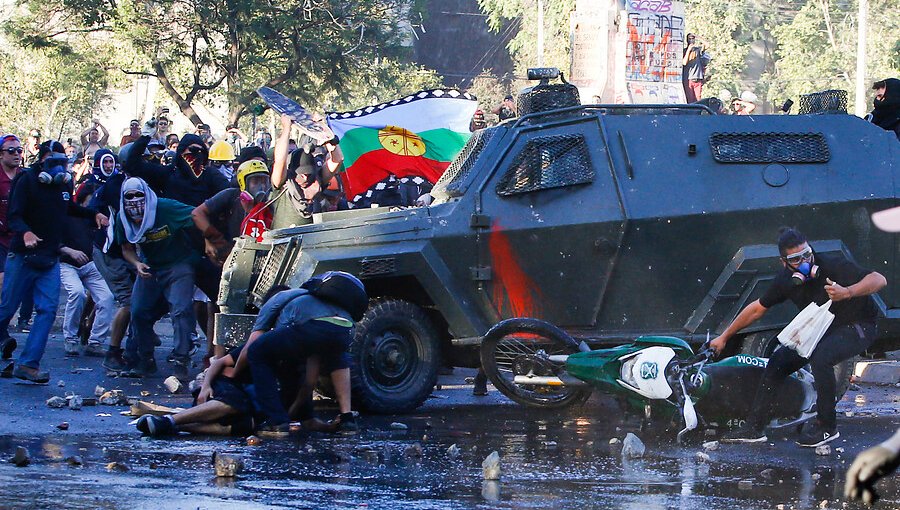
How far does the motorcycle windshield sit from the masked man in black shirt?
2.17ft

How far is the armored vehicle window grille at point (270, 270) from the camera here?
1066cm

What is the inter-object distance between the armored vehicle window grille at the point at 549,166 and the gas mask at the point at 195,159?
3926 mm

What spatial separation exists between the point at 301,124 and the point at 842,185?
4810 mm

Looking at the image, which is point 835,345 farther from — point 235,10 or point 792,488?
point 235,10

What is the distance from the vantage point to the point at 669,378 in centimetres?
944

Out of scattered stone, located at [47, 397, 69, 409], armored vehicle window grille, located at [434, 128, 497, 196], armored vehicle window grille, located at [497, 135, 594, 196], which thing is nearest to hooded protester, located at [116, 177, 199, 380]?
scattered stone, located at [47, 397, 69, 409]

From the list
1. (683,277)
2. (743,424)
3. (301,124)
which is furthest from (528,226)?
(301,124)

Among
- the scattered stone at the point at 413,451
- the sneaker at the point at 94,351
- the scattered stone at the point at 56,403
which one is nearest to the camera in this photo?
Result: the scattered stone at the point at 413,451

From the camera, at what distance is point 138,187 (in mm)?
12172

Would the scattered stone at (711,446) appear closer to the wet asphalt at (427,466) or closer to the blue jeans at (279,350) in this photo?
the wet asphalt at (427,466)

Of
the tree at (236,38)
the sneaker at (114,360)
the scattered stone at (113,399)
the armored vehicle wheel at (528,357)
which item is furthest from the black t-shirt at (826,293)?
the tree at (236,38)

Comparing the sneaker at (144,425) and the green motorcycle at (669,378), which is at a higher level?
the green motorcycle at (669,378)

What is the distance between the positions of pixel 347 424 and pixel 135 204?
3598 millimetres

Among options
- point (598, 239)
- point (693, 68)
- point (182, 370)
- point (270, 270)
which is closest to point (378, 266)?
point (270, 270)
